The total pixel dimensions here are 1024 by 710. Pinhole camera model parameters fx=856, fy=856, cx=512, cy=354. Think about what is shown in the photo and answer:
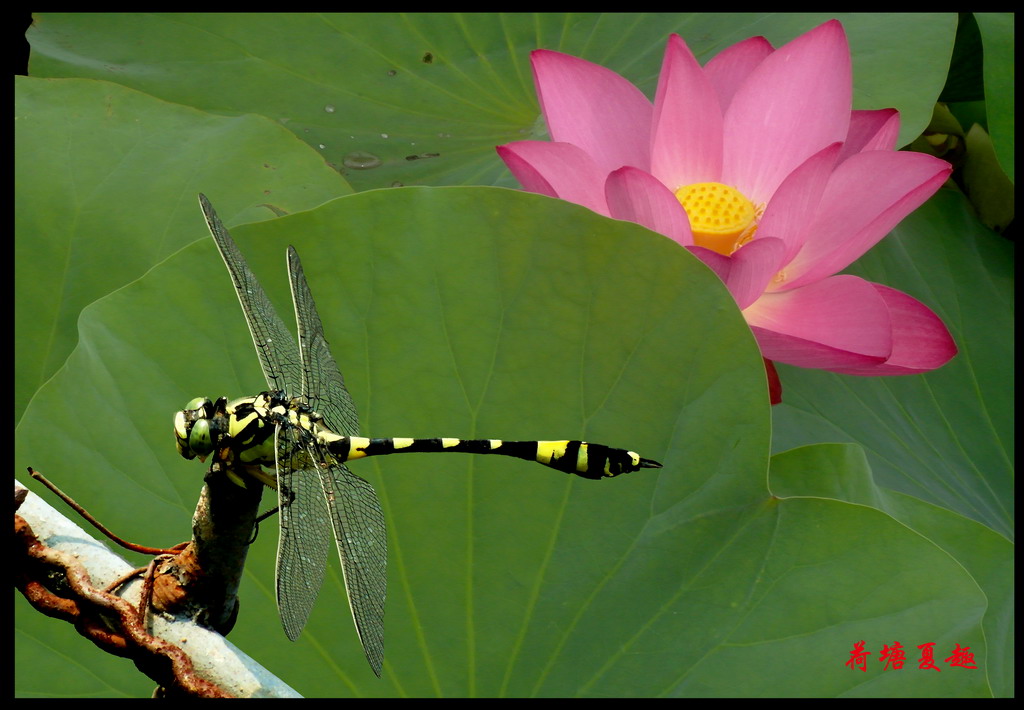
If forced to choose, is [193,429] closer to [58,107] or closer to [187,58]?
[58,107]

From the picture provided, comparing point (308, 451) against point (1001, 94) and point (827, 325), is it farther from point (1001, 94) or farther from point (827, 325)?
point (1001, 94)

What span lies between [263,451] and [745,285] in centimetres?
43

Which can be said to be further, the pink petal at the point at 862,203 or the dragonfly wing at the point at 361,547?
the pink petal at the point at 862,203

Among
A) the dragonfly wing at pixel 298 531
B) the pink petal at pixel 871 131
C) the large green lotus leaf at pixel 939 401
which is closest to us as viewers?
the dragonfly wing at pixel 298 531

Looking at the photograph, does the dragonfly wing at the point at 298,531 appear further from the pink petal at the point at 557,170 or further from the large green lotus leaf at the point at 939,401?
the large green lotus leaf at the point at 939,401

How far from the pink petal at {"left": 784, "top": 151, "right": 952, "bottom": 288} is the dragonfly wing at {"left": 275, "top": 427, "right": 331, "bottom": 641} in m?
0.47

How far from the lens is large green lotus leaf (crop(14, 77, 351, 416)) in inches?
35.5

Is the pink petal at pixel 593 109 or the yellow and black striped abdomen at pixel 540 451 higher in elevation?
the pink petal at pixel 593 109

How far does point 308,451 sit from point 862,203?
53 centimetres

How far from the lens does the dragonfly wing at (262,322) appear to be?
63 centimetres

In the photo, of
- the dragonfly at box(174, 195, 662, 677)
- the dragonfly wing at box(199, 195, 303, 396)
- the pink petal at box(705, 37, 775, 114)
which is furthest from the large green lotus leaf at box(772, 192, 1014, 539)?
the dragonfly wing at box(199, 195, 303, 396)

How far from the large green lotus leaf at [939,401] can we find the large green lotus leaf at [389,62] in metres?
0.31

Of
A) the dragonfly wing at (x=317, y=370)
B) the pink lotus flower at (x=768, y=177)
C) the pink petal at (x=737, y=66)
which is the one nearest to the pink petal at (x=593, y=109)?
the pink lotus flower at (x=768, y=177)

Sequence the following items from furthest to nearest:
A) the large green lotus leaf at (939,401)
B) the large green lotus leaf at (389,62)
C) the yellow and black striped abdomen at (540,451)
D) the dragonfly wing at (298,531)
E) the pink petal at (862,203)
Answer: the large green lotus leaf at (389,62), the large green lotus leaf at (939,401), the pink petal at (862,203), the yellow and black striped abdomen at (540,451), the dragonfly wing at (298,531)
